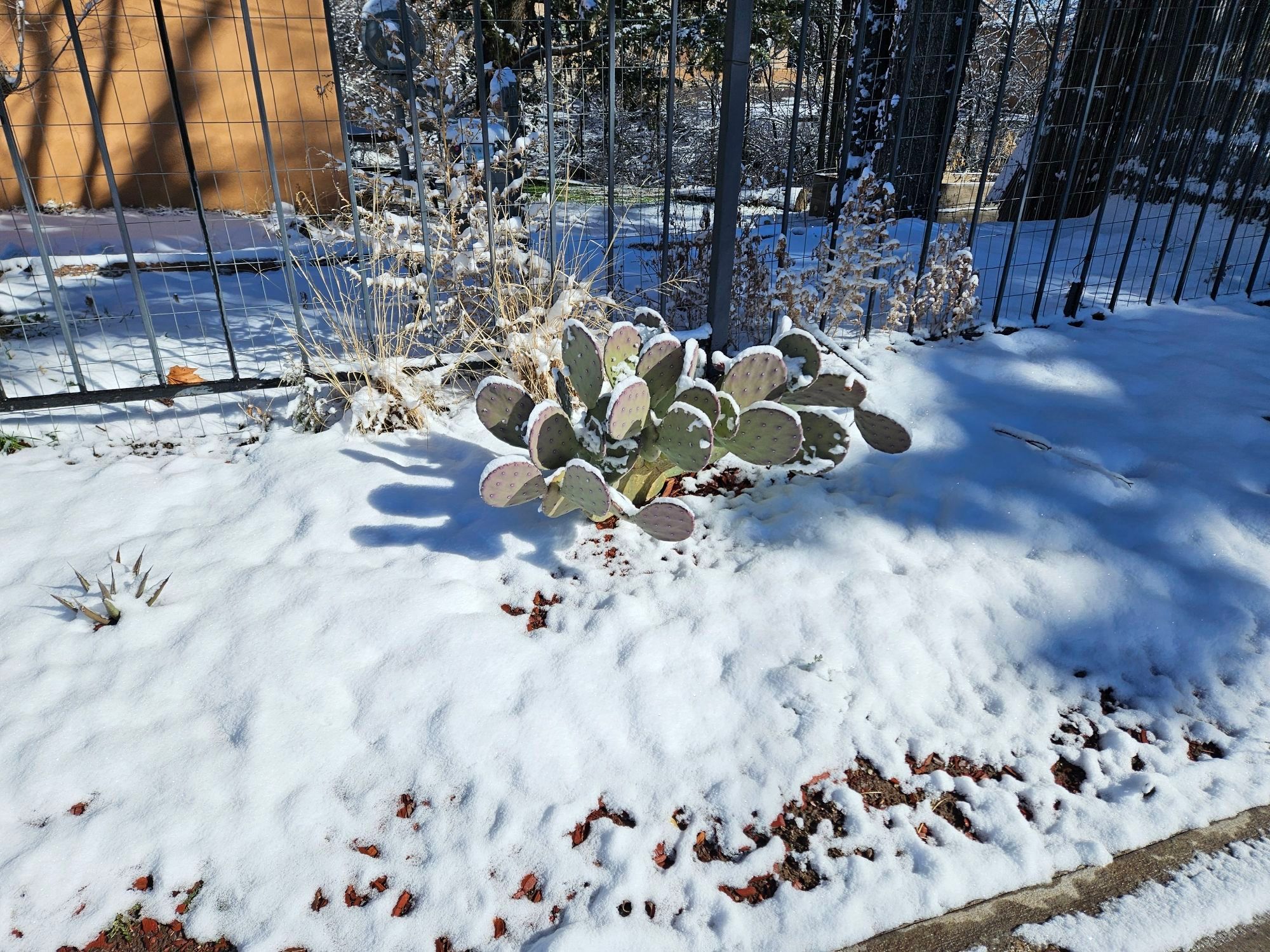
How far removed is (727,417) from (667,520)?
1.35 ft

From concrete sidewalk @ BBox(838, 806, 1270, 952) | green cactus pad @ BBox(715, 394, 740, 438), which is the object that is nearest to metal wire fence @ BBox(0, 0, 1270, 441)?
green cactus pad @ BBox(715, 394, 740, 438)

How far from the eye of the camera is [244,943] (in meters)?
1.46

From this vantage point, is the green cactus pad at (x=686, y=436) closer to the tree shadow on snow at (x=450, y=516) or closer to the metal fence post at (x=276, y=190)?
the tree shadow on snow at (x=450, y=516)

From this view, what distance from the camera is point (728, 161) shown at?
119 inches

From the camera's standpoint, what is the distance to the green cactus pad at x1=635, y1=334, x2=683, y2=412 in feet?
8.09

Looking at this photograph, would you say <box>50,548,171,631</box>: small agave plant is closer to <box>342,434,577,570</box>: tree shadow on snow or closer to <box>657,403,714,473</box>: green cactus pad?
<box>342,434,577,570</box>: tree shadow on snow

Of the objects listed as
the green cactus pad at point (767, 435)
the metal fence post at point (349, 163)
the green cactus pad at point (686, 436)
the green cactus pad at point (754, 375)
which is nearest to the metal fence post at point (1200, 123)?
the green cactus pad at point (754, 375)

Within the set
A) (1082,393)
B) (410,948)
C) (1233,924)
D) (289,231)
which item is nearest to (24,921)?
(410,948)

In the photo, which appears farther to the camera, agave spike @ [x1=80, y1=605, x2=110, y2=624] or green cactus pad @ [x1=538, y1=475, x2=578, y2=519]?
green cactus pad @ [x1=538, y1=475, x2=578, y2=519]

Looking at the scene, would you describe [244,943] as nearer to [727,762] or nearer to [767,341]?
[727,762]

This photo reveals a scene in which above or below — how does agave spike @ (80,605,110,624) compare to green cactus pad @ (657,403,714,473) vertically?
below

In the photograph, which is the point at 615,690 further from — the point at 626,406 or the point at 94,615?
the point at 94,615

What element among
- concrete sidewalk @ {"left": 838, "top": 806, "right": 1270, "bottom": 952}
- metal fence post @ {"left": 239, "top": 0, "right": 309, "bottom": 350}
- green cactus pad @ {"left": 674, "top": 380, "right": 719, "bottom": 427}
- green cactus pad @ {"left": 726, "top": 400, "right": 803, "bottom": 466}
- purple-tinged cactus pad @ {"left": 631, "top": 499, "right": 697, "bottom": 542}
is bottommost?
concrete sidewalk @ {"left": 838, "top": 806, "right": 1270, "bottom": 952}

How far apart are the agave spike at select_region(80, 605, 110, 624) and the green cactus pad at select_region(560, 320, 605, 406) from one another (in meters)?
1.39
